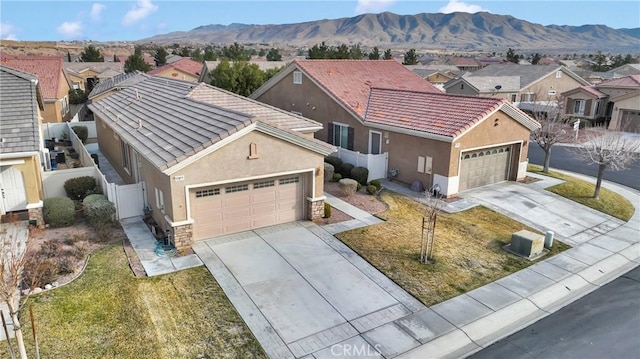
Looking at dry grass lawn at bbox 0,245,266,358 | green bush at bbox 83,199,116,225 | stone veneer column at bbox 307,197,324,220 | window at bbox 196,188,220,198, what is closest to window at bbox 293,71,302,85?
stone veneer column at bbox 307,197,324,220

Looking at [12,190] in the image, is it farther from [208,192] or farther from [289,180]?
[289,180]

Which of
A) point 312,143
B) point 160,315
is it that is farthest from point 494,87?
point 160,315

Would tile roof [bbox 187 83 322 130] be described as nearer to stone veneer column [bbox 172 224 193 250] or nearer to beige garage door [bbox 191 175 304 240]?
beige garage door [bbox 191 175 304 240]

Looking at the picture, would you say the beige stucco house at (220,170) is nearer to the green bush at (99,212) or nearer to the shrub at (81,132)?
the green bush at (99,212)

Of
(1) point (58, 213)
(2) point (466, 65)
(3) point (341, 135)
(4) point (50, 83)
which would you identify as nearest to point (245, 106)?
(3) point (341, 135)

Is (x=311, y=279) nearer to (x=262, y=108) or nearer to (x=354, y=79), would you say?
(x=262, y=108)

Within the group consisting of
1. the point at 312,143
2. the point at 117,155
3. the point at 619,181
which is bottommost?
the point at 619,181
